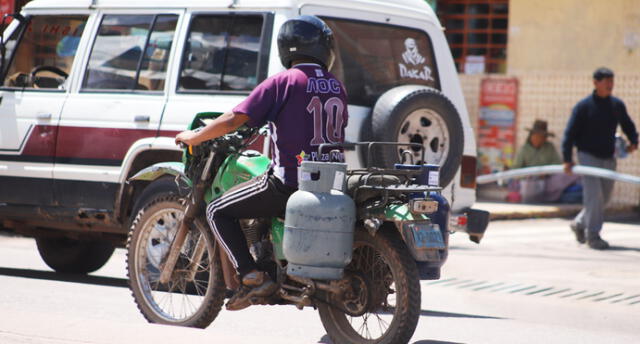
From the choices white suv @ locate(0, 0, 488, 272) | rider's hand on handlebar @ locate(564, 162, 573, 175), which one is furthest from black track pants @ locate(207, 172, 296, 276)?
rider's hand on handlebar @ locate(564, 162, 573, 175)

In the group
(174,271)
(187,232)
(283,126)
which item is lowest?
(174,271)

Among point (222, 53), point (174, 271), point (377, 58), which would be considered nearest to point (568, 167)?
point (377, 58)

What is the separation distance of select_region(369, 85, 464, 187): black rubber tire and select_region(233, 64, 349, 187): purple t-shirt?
1861 millimetres

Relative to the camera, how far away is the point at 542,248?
41.6 ft

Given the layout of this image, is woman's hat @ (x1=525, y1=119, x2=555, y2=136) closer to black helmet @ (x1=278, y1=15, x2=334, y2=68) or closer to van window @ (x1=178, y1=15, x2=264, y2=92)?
van window @ (x1=178, y1=15, x2=264, y2=92)

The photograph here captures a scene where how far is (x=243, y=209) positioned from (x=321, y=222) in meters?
0.64

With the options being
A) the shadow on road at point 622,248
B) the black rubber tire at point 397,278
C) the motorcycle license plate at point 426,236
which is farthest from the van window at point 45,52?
the shadow on road at point 622,248

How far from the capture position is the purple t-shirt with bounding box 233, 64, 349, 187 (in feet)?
19.6

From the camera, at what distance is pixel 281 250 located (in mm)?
6086

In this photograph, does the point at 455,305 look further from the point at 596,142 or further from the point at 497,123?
the point at 497,123

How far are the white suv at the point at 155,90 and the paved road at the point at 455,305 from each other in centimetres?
58

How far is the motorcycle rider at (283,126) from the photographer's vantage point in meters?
5.97

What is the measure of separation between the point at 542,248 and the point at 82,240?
17.9 feet

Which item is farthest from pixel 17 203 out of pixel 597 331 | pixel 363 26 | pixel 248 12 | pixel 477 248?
pixel 477 248
